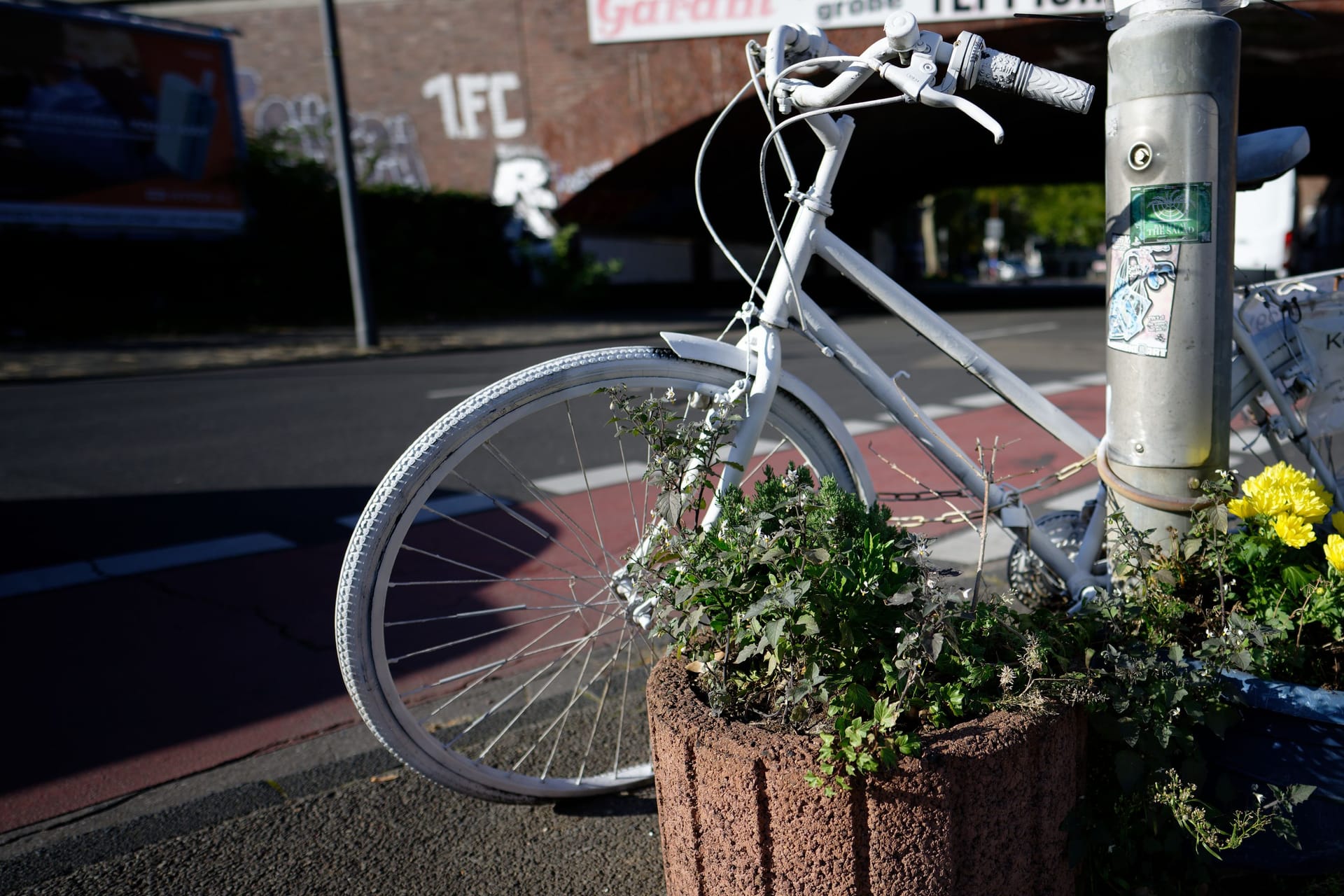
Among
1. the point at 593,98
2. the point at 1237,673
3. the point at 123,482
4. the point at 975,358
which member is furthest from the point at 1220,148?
the point at 593,98

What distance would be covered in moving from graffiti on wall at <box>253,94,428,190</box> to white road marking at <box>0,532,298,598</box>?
871 inches

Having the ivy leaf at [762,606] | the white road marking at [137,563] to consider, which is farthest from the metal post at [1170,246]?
the white road marking at [137,563]

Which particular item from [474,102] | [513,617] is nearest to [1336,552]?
[513,617]

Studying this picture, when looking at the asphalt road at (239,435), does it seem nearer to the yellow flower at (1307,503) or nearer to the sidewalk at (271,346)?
the sidewalk at (271,346)

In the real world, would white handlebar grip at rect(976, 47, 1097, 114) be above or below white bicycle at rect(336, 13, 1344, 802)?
above

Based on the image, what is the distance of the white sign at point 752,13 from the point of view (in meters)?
14.2

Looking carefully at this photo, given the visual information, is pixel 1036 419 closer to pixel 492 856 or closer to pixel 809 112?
pixel 809 112

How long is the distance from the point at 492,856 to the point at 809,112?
1702 mm

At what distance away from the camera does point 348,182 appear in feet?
43.7

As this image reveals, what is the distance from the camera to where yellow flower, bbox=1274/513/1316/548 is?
1938 millimetres

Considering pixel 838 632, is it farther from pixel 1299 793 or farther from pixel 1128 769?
pixel 1299 793

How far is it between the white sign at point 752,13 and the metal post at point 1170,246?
11265 mm

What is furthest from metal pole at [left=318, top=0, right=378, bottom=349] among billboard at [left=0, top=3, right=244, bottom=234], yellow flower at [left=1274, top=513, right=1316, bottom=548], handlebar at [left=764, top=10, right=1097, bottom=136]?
yellow flower at [left=1274, top=513, right=1316, bottom=548]

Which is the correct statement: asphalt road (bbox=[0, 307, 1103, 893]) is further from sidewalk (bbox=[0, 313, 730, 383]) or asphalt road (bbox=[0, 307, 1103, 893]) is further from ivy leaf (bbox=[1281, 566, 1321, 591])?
sidewalk (bbox=[0, 313, 730, 383])
